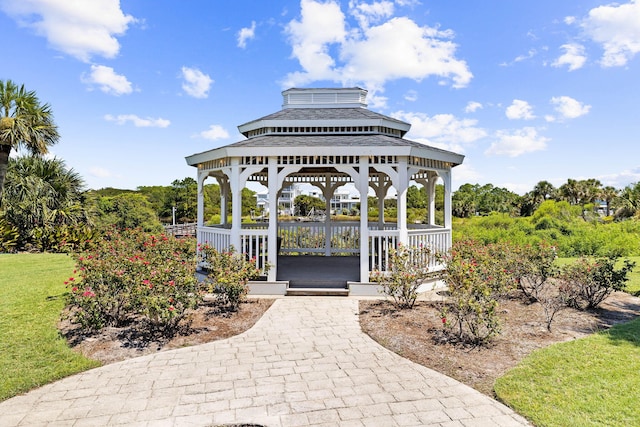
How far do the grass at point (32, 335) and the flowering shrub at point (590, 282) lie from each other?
8.08 meters

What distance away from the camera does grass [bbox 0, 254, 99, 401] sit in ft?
12.9

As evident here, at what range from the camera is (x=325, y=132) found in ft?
33.0

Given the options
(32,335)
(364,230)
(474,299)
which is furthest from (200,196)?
(474,299)

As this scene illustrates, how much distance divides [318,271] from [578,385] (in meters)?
6.53

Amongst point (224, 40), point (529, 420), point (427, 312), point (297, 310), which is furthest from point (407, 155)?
point (224, 40)

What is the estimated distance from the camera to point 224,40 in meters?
11.9

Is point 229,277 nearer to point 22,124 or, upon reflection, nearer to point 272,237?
point 272,237

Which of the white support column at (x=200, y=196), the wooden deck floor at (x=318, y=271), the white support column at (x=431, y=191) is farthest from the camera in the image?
the white support column at (x=431, y=191)

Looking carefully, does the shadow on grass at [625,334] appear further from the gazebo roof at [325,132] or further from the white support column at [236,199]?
the white support column at [236,199]

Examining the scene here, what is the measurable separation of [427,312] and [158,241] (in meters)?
6.03

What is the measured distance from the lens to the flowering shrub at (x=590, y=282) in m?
6.38

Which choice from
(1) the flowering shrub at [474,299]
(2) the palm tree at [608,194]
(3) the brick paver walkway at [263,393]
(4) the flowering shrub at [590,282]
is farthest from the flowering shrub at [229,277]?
(2) the palm tree at [608,194]

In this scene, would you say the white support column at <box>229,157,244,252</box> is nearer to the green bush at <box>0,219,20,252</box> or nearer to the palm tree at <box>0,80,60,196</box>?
the palm tree at <box>0,80,60,196</box>

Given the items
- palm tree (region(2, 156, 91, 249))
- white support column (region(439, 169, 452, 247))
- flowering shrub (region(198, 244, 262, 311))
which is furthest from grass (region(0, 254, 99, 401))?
white support column (region(439, 169, 452, 247))
